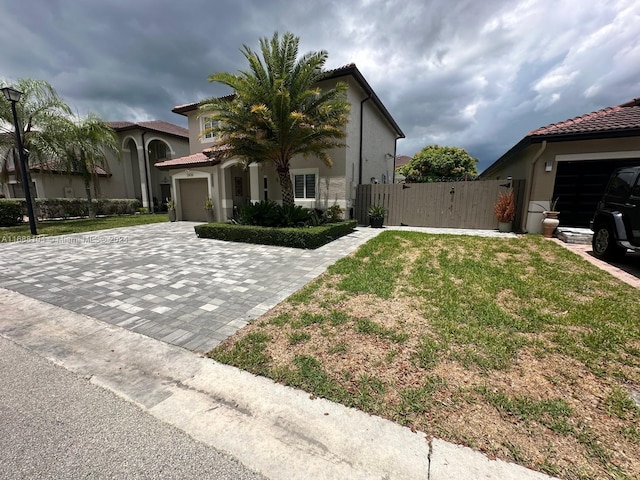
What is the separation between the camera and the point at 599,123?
29.6 feet

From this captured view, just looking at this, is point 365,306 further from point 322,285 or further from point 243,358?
point 243,358

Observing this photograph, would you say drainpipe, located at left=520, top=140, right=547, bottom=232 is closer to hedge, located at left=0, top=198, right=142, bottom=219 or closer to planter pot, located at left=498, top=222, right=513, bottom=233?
planter pot, located at left=498, top=222, right=513, bottom=233

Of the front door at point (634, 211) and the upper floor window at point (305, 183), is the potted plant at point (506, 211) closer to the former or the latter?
the front door at point (634, 211)

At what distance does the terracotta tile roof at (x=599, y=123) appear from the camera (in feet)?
27.8

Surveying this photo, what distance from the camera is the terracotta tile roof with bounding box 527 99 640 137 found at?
8.48 meters

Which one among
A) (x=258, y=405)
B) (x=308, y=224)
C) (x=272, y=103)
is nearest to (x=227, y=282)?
(x=258, y=405)

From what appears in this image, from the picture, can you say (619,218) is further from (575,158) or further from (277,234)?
(277,234)

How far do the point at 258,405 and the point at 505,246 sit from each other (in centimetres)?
857

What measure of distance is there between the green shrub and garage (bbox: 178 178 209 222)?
8152 millimetres

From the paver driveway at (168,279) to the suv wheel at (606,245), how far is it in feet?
20.9

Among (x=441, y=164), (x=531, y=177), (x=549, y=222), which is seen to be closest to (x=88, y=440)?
(x=549, y=222)

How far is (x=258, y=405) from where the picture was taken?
89.3 inches

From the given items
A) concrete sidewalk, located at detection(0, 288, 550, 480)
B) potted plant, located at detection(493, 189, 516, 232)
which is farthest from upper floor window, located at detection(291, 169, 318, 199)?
concrete sidewalk, located at detection(0, 288, 550, 480)

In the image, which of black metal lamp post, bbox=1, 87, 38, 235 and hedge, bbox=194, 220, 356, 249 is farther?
black metal lamp post, bbox=1, 87, 38, 235
